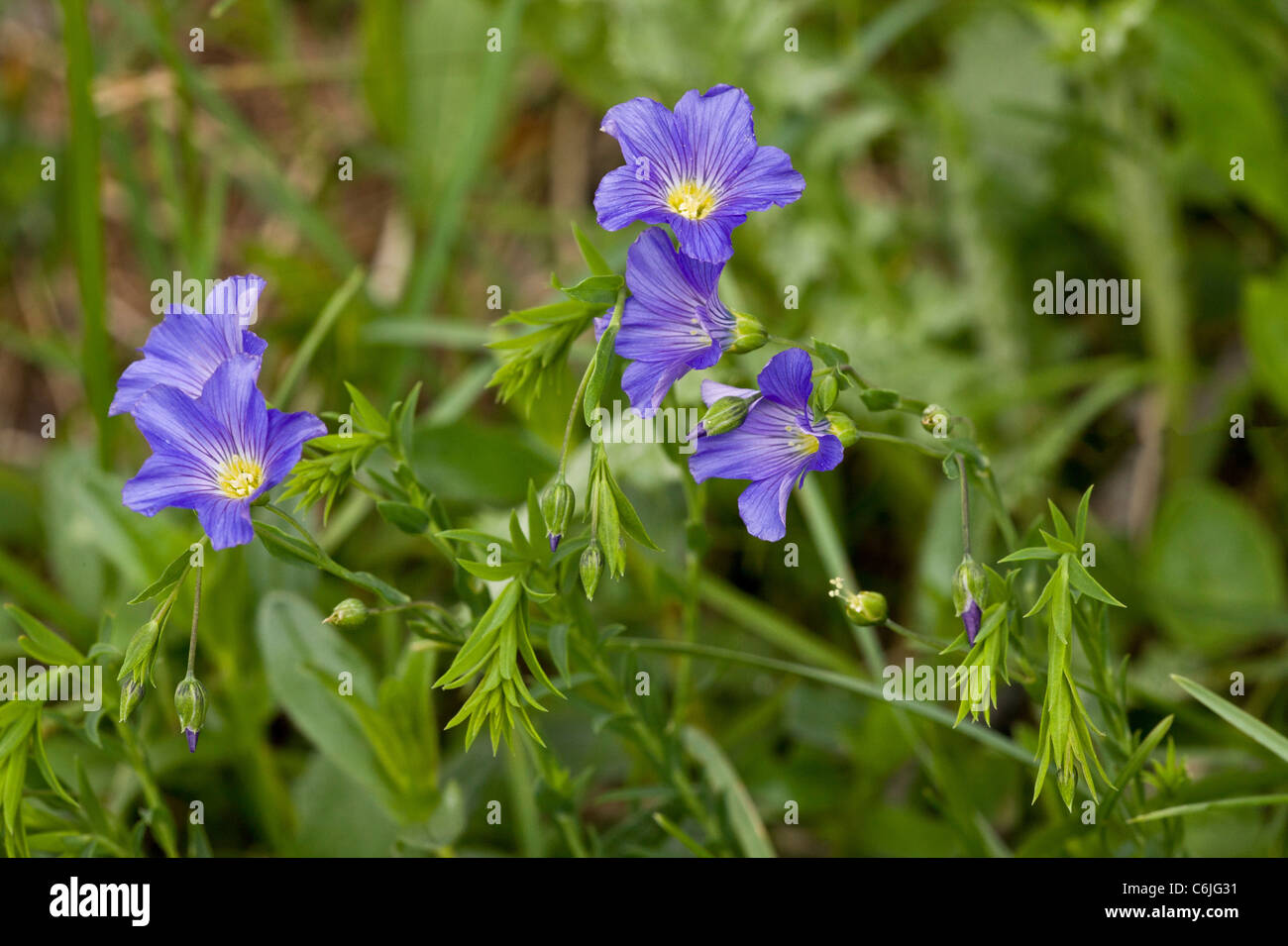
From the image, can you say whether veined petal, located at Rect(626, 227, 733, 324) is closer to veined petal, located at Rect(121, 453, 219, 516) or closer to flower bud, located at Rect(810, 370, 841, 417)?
flower bud, located at Rect(810, 370, 841, 417)

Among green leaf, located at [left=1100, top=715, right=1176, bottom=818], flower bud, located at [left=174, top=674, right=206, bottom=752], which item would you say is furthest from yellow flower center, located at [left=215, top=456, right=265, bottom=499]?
green leaf, located at [left=1100, top=715, right=1176, bottom=818]

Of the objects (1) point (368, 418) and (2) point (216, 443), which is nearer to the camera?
(2) point (216, 443)

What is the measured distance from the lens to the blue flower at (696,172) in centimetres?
Answer: 113

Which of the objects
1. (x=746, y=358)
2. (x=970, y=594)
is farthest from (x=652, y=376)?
(x=746, y=358)

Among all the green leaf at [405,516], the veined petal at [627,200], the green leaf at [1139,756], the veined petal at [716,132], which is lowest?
the green leaf at [1139,756]

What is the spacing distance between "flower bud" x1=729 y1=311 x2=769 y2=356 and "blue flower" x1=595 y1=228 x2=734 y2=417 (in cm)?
1

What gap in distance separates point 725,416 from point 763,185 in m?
0.24

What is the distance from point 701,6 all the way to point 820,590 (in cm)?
138

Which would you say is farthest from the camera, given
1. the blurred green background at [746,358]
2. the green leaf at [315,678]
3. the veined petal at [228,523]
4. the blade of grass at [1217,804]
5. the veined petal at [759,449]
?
the blurred green background at [746,358]

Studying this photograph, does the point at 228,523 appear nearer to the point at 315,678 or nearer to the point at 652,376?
the point at 652,376

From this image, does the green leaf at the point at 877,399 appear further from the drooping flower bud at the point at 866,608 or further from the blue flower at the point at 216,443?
the blue flower at the point at 216,443

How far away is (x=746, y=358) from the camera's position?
2094 millimetres

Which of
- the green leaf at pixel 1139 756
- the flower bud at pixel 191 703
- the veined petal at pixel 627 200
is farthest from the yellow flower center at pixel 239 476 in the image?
the green leaf at pixel 1139 756
